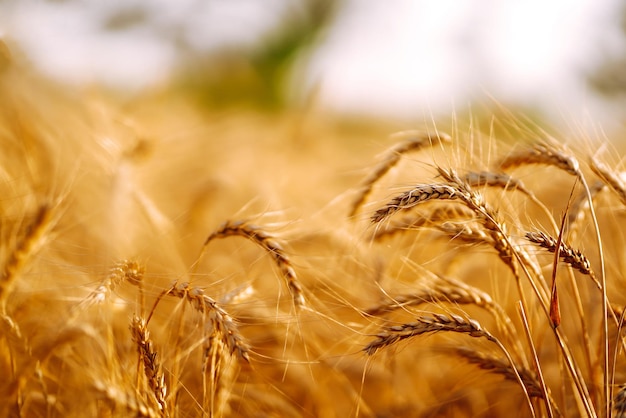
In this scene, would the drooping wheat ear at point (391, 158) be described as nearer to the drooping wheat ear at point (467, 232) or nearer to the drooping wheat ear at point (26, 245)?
the drooping wheat ear at point (467, 232)

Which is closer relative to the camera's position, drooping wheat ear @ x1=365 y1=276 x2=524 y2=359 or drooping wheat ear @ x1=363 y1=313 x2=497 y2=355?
drooping wheat ear @ x1=363 y1=313 x2=497 y2=355

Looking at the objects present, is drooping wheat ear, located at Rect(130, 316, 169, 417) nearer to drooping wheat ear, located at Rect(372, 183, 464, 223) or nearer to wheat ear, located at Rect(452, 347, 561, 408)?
drooping wheat ear, located at Rect(372, 183, 464, 223)

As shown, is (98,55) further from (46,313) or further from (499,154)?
(499,154)

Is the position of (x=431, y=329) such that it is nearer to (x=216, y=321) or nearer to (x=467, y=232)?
(x=467, y=232)

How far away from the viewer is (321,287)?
182cm

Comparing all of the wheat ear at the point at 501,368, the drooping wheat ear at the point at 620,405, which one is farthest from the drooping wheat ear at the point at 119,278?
the drooping wheat ear at the point at 620,405

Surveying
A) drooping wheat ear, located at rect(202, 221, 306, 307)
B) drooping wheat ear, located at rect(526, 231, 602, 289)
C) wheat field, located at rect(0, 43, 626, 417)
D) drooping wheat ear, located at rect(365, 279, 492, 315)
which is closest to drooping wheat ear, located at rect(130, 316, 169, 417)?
wheat field, located at rect(0, 43, 626, 417)

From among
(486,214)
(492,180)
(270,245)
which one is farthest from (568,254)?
(270,245)

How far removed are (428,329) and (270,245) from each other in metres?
0.37

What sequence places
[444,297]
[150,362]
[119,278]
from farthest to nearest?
1. [444,297]
2. [119,278]
3. [150,362]

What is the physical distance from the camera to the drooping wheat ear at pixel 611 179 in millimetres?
1246

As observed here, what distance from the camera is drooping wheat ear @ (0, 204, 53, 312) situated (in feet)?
4.38

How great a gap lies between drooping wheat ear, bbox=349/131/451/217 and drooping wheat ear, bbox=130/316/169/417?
2.35ft

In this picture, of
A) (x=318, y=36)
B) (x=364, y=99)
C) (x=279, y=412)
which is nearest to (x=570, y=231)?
(x=279, y=412)
